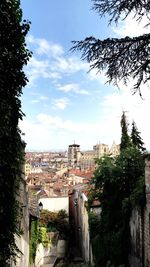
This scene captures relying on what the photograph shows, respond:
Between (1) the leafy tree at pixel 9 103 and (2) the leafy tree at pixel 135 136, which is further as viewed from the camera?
(2) the leafy tree at pixel 135 136

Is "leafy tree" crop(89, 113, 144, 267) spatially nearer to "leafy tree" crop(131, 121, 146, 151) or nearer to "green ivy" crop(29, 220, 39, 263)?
"green ivy" crop(29, 220, 39, 263)

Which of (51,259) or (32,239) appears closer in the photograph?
(32,239)

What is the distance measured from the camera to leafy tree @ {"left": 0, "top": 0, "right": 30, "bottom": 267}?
8242 mm

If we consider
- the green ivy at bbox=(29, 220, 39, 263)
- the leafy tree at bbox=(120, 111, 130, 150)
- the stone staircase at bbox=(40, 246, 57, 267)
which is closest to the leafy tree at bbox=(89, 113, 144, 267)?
the green ivy at bbox=(29, 220, 39, 263)

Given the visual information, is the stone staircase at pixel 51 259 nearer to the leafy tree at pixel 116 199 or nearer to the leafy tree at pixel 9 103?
the leafy tree at pixel 116 199

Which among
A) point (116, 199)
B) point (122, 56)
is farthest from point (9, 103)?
point (116, 199)

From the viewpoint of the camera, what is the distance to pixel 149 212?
1327cm

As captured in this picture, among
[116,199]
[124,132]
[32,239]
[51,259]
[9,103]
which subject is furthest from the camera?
[124,132]

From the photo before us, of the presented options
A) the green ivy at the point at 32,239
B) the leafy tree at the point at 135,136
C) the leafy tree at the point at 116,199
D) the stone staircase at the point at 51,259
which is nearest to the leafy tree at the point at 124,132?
the leafy tree at the point at 135,136

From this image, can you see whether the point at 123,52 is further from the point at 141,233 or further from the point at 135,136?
the point at 135,136

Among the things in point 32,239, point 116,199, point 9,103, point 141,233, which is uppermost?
point 9,103

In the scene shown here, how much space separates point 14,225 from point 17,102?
3034 millimetres

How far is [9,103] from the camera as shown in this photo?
8594mm

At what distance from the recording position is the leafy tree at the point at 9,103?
324 inches
